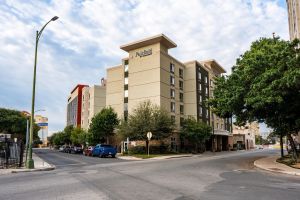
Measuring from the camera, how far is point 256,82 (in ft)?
78.0

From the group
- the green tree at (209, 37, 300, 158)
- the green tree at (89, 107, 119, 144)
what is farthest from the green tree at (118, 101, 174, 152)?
the green tree at (209, 37, 300, 158)

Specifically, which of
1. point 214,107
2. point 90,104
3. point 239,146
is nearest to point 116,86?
point 90,104

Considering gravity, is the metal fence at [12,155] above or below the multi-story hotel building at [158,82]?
below

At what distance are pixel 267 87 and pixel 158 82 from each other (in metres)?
31.9

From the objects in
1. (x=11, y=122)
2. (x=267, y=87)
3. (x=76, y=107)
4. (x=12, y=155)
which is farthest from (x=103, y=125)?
(x=76, y=107)

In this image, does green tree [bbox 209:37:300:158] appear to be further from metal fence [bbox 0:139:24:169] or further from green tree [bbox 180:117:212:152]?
green tree [bbox 180:117:212:152]

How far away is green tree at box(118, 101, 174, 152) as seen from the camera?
44.4m

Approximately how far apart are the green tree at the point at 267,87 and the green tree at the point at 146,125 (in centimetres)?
1677

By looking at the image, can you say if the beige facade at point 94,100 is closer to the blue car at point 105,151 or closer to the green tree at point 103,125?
the green tree at point 103,125

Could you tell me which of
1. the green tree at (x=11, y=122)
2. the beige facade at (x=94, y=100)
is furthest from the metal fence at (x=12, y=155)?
the beige facade at (x=94, y=100)

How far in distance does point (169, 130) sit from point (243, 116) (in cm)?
1914

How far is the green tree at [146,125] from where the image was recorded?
4438 cm

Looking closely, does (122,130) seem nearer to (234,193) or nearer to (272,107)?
(272,107)

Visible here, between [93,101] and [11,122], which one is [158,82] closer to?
[93,101]
